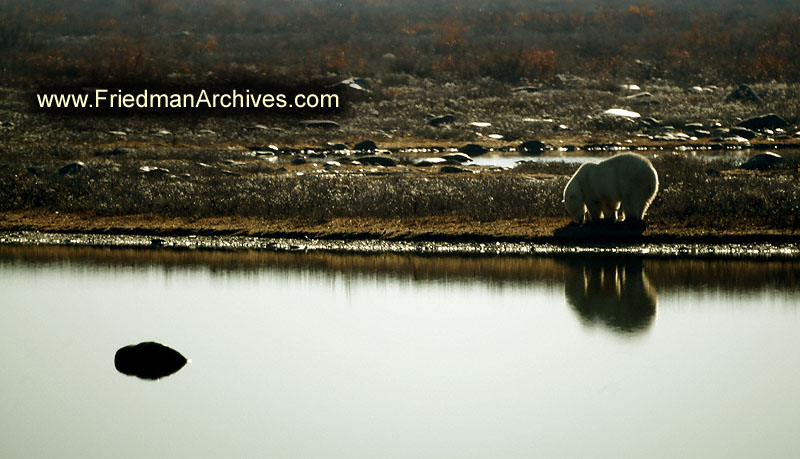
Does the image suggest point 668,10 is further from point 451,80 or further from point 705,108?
point 705,108

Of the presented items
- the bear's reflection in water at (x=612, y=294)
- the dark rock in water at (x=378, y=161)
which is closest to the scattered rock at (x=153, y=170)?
the dark rock in water at (x=378, y=161)

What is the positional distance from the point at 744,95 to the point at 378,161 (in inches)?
1309

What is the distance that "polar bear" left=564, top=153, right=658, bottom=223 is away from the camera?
75.3 feet

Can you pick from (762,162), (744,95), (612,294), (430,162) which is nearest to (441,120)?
(430,162)

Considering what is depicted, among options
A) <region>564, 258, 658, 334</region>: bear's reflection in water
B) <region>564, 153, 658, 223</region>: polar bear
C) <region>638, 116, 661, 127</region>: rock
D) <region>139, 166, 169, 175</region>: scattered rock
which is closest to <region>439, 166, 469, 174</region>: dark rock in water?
<region>139, 166, 169, 175</region>: scattered rock

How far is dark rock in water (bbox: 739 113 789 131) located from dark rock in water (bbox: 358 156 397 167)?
22.0 m

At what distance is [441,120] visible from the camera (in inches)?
2409

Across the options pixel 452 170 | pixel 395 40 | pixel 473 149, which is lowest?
pixel 452 170

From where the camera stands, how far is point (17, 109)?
64625 millimetres

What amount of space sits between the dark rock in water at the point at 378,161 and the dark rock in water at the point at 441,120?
54.8ft

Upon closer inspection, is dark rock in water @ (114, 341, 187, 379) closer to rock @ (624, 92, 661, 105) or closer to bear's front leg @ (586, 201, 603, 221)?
bear's front leg @ (586, 201, 603, 221)

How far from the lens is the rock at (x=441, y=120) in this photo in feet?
199

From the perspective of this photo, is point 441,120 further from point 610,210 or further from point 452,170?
point 610,210

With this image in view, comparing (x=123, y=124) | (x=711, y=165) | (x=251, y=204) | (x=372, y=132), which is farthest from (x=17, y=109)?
(x=711, y=165)
